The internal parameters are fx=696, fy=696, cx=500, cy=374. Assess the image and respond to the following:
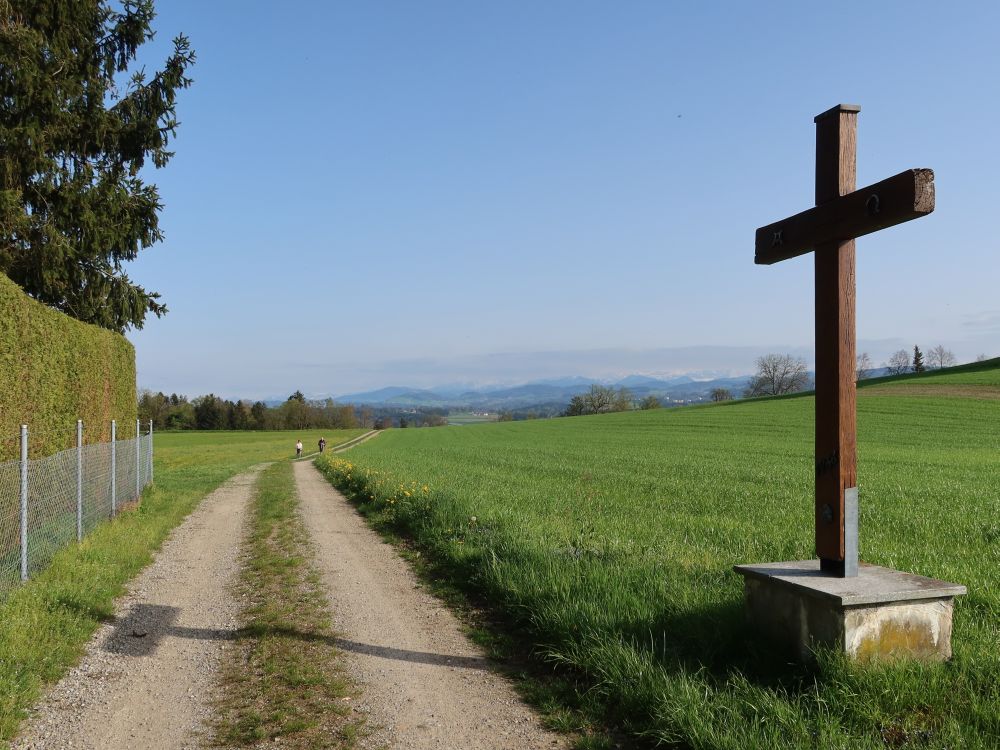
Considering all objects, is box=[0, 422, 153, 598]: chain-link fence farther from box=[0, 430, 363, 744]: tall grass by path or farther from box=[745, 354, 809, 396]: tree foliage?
box=[745, 354, 809, 396]: tree foliage

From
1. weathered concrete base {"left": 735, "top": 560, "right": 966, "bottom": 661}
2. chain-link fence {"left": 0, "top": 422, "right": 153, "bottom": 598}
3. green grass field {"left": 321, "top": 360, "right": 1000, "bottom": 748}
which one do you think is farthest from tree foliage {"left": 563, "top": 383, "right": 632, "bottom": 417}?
weathered concrete base {"left": 735, "top": 560, "right": 966, "bottom": 661}

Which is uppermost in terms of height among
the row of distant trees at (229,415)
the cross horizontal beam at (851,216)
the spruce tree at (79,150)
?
the spruce tree at (79,150)

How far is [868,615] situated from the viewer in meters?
4.15

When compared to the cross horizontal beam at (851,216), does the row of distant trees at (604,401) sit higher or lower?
lower

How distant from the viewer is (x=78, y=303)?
17781 mm

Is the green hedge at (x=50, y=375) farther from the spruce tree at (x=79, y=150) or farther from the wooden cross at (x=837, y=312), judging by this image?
the wooden cross at (x=837, y=312)

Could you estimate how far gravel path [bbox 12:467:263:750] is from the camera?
427 centimetres

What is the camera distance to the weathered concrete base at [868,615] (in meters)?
4.13

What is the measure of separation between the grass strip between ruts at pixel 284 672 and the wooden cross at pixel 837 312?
11.0 ft

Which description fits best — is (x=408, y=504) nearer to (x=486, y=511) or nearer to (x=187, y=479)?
(x=486, y=511)

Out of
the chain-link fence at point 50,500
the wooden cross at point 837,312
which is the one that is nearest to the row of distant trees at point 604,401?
the chain-link fence at point 50,500

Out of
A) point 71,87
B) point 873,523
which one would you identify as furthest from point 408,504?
point 71,87

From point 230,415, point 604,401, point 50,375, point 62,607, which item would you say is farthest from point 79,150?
point 604,401

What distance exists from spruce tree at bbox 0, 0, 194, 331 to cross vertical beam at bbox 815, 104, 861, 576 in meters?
15.4
